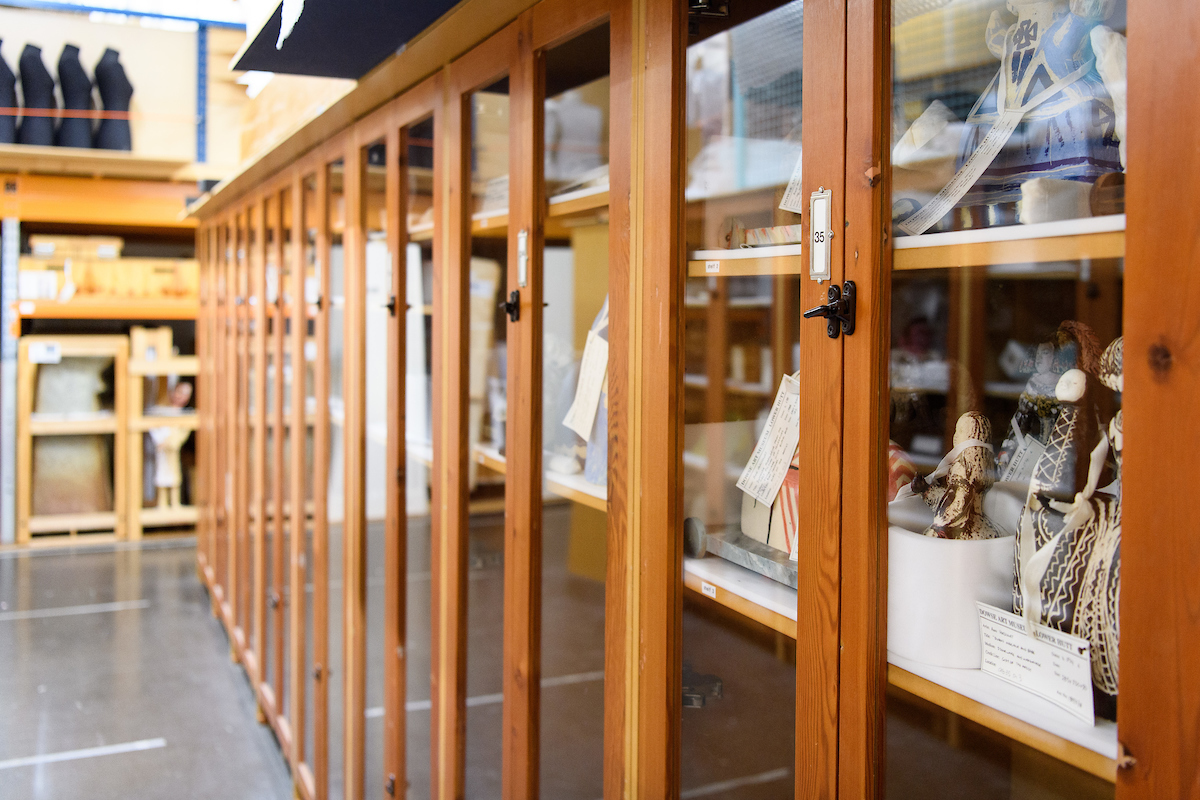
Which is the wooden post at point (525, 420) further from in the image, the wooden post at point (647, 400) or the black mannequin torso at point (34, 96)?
the black mannequin torso at point (34, 96)

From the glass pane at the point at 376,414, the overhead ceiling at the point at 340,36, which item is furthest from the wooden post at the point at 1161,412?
the glass pane at the point at 376,414

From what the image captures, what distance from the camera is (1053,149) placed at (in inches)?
28.9

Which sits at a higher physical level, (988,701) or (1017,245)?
(1017,245)

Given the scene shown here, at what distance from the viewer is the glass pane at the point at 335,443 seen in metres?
2.43

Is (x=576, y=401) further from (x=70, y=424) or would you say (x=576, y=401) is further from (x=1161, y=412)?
(x=70, y=424)

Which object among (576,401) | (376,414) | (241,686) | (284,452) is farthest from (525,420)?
(241,686)

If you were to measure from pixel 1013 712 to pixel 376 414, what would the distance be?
1.74 meters

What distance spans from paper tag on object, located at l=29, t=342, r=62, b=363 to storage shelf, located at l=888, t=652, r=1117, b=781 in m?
5.95

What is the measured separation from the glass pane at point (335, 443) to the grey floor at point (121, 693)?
1.58 ft

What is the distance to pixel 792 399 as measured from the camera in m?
0.96

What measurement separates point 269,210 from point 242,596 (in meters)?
1.60

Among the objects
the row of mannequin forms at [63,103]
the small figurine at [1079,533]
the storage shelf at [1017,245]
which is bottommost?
the small figurine at [1079,533]

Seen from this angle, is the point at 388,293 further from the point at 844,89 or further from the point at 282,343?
the point at 844,89

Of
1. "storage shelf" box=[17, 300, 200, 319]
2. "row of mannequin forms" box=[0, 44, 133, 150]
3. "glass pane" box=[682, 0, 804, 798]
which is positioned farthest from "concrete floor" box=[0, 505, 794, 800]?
"row of mannequin forms" box=[0, 44, 133, 150]
